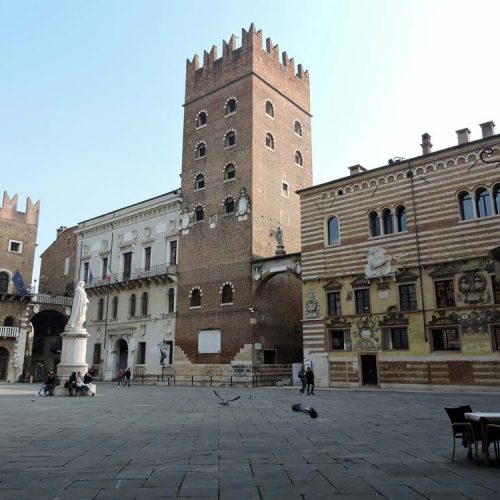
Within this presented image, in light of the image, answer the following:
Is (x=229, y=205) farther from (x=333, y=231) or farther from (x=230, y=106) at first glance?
(x=333, y=231)

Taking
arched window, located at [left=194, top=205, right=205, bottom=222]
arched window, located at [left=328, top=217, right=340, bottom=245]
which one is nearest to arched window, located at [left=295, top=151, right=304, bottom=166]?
arched window, located at [left=194, top=205, right=205, bottom=222]

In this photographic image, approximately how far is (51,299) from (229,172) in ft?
73.2

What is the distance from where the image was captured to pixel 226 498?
5.67m

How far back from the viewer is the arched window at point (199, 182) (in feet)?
126

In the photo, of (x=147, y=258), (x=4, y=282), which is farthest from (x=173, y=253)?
(x=4, y=282)

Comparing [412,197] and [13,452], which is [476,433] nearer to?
[13,452]

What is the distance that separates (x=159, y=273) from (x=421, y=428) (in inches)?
1171

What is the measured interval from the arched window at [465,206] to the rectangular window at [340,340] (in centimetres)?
859

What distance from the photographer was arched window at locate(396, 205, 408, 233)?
2638 centimetres

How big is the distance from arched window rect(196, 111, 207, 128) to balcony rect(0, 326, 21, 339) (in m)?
23.4

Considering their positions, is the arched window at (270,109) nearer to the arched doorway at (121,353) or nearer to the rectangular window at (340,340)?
the rectangular window at (340,340)

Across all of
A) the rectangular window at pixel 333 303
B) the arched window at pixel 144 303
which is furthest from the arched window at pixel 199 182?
the rectangular window at pixel 333 303

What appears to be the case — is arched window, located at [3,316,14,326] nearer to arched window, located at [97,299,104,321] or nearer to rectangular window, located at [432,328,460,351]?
arched window, located at [97,299,104,321]

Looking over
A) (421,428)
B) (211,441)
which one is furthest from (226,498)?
(421,428)
